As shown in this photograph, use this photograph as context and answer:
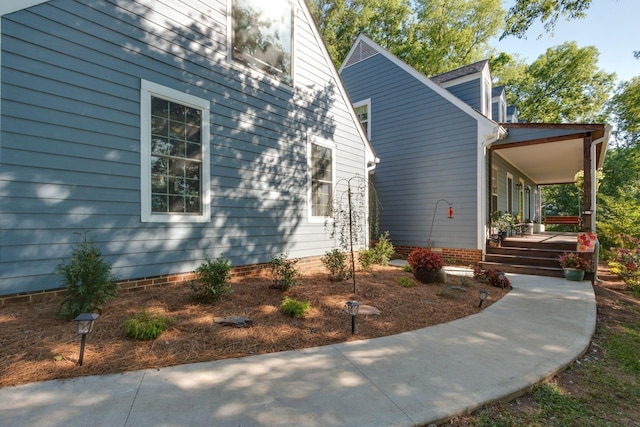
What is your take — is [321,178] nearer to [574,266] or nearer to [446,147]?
[446,147]

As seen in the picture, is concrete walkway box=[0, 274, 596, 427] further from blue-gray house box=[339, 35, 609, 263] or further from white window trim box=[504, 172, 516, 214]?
white window trim box=[504, 172, 516, 214]

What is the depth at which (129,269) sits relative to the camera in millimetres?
4312

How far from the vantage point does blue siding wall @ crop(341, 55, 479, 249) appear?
9117mm

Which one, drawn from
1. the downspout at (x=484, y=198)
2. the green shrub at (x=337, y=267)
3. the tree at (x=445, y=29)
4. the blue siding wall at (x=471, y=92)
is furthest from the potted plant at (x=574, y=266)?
the tree at (x=445, y=29)

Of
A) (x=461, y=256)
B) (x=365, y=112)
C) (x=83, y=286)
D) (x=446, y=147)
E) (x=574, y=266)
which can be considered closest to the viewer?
(x=83, y=286)

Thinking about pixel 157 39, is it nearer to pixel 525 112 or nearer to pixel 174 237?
pixel 174 237

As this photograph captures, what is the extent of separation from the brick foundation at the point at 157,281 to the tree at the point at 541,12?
736 cm

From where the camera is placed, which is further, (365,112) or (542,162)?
(542,162)

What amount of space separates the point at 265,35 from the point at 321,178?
3.31 m

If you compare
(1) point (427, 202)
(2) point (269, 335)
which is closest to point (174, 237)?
(2) point (269, 335)

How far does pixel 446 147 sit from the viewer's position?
9477 mm

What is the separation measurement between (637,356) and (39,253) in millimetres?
7067

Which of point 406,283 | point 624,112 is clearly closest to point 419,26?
point 406,283

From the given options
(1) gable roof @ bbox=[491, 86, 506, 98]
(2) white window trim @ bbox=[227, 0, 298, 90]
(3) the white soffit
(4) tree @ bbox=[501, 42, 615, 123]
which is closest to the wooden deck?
(3) the white soffit
